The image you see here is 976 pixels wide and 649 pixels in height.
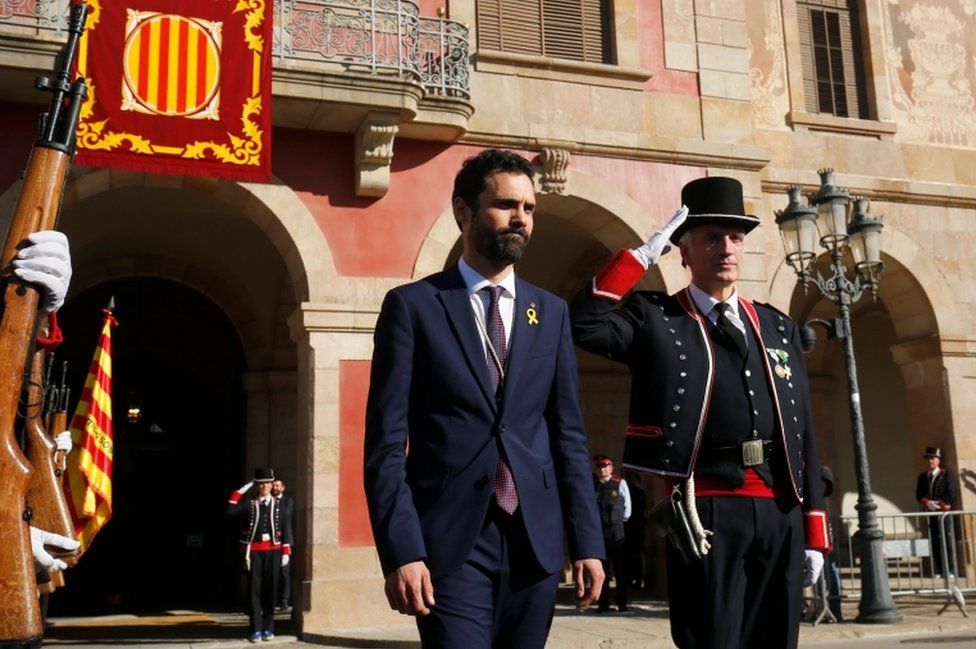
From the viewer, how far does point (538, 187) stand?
13.0m

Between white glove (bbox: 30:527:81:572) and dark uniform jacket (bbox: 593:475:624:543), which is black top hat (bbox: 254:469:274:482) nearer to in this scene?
dark uniform jacket (bbox: 593:475:624:543)

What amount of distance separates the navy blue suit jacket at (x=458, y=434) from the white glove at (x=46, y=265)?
4.47ft

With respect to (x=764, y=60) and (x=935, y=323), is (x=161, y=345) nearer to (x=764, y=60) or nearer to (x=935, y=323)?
(x=764, y=60)

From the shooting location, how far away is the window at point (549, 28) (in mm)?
13414

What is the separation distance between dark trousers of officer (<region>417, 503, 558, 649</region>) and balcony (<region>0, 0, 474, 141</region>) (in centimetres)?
902

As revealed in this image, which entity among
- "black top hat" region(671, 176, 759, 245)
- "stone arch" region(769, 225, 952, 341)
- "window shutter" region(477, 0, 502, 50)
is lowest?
"black top hat" region(671, 176, 759, 245)

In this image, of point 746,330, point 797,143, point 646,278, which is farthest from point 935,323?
point 746,330

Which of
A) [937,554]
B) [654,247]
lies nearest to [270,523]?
[937,554]

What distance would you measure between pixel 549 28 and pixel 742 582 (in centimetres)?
1092

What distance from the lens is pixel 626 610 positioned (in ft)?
41.2

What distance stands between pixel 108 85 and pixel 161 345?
6744 millimetres

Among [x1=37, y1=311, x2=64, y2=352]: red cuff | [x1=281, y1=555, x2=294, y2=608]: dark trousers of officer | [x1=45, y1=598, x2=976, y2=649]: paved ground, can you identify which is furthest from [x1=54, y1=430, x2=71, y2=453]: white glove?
[x1=281, y1=555, x2=294, y2=608]: dark trousers of officer

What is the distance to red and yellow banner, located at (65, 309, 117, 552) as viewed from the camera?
10.2 meters

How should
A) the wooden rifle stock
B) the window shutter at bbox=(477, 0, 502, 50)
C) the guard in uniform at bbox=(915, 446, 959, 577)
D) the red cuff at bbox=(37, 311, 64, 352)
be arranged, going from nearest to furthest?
1. the wooden rifle stock
2. the red cuff at bbox=(37, 311, 64, 352)
3. the guard in uniform at bbox=(915, 446, 959, 577)
4. the window shutter at bbox=(477, 0, 502, 50)
